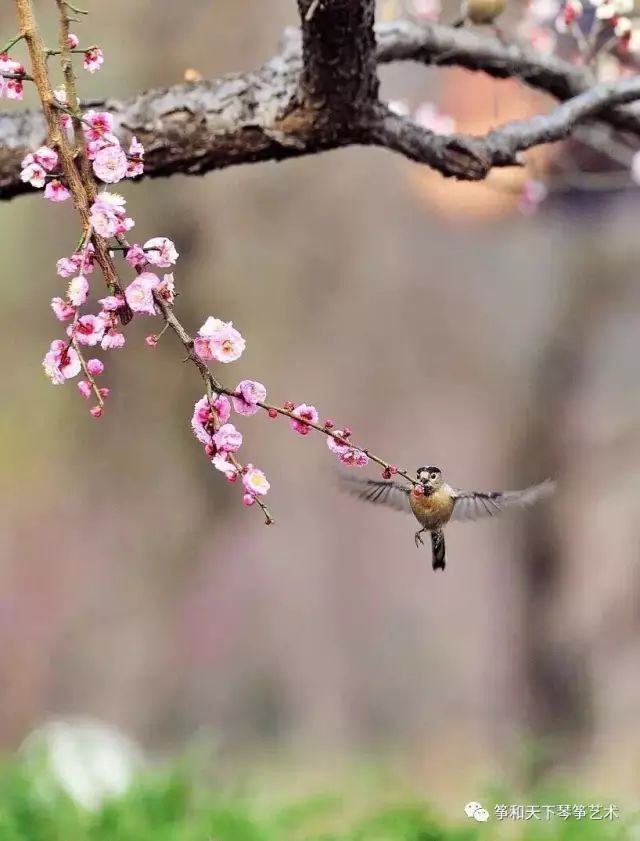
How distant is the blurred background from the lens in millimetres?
1307

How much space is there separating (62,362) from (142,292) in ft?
0.31

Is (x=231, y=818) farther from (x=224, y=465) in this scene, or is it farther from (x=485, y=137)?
(x=485, y=137)

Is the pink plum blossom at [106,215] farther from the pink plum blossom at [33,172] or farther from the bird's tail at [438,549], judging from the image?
the bird's tail at [438,549]

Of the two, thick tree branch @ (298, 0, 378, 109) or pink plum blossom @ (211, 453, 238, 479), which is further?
thick tree branch @ (298, 0, 378, 109)

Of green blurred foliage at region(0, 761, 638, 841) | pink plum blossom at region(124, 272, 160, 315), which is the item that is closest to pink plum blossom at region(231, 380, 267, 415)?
pink plum blossom at region(124, 272, 160, 315)

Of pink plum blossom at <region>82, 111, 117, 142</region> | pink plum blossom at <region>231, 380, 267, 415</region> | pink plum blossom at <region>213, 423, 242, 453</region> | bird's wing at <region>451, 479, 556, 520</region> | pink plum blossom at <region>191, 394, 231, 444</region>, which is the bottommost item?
pink plum blossom at <region>213, 423, 242, 453</region>

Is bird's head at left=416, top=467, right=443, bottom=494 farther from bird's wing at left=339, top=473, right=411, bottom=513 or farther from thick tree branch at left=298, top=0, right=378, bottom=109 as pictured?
thick tree branch at left=298, top=0, right=378, bottom=109

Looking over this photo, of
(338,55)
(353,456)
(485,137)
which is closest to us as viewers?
(353,456)

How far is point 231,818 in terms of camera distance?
1.24m

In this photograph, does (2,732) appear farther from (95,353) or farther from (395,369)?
(395,369)

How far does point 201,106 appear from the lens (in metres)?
1.02

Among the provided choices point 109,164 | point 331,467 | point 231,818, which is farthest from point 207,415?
point 231,818

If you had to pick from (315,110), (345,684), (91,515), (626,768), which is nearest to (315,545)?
(345,684)

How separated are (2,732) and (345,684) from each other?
1.86ft
